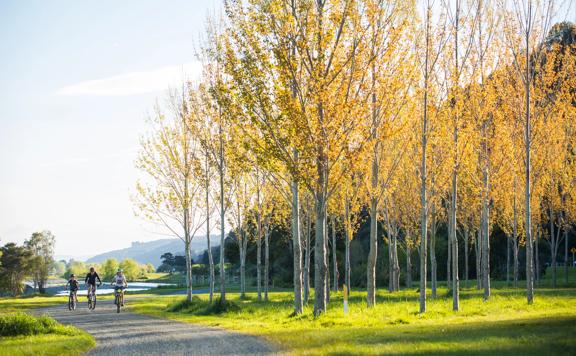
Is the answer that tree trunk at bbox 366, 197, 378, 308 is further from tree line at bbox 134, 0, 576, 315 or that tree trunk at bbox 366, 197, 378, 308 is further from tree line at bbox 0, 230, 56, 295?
tree line at bbox 0, 230, 56, 295

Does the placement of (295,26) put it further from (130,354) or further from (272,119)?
(130,354)

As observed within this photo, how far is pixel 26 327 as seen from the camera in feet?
61.2

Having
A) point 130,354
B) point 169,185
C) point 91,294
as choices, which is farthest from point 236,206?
point 130,354

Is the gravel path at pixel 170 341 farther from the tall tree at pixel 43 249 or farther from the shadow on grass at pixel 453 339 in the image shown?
the tall tree at pixel 43 249

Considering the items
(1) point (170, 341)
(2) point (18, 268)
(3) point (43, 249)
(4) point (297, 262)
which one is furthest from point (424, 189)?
(3) point (43, 249)

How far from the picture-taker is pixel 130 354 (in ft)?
48.0

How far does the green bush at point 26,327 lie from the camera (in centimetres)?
1828

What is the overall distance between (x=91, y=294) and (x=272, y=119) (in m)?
19.7

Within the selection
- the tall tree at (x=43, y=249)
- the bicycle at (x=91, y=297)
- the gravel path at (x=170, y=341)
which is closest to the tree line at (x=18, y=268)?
the tall tree at (x=43, y=249)

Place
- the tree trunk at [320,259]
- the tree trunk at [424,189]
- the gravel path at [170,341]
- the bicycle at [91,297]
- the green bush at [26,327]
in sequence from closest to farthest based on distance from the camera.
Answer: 1. the gravel path at [170,341]
2. the green bush at [26,327]
3. the tree trunk at [320,259]
4. the tree trunk at [424,189]
5. the bicycle at [91,297]

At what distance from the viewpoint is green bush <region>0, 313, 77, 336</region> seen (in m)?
18.3

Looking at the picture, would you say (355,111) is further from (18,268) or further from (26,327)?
(18,268)

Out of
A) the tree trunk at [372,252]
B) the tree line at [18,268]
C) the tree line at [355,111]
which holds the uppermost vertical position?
the tree line at [355,111]

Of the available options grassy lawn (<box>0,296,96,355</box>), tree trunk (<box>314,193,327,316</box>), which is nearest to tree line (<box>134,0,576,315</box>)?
tree trunk (<box>314,193,327,316</box>)
